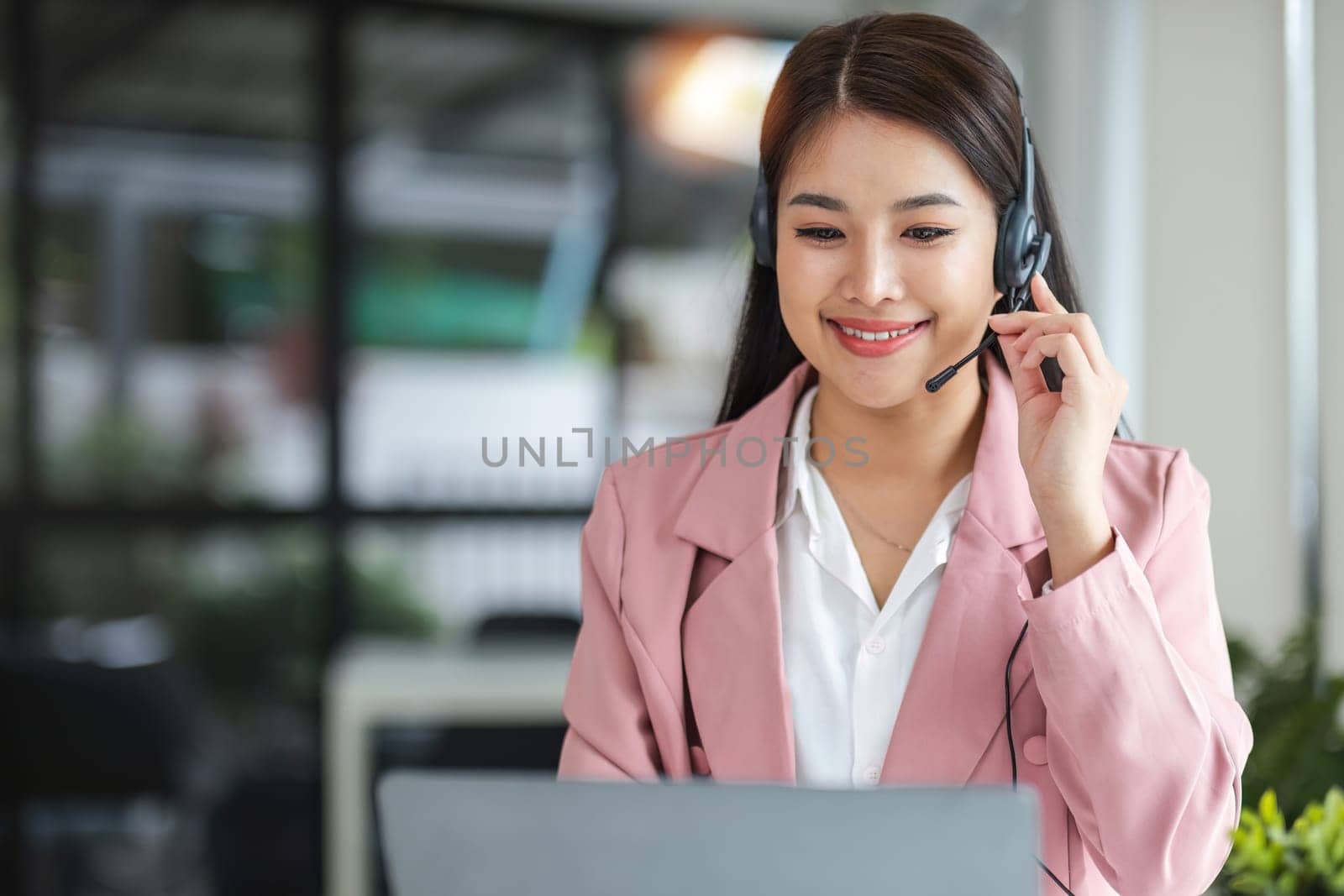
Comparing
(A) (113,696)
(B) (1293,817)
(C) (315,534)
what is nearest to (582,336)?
(C) (315,534)

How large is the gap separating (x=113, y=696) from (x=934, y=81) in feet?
9.18

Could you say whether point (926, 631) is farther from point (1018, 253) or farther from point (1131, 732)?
point (1018, 253)

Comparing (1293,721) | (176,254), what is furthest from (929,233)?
(176,254)

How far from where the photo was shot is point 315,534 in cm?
413

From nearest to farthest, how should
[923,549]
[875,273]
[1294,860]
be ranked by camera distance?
[875,273] → [923,549] → [1294,860]

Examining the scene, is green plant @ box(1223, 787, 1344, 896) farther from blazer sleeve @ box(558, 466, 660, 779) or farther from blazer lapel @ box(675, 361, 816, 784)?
blazer sleeve @ box(558, 466, 660, 779)

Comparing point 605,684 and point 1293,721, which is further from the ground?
point 605,684

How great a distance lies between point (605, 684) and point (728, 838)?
1.66 feet

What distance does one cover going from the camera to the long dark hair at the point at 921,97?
1.15 metres

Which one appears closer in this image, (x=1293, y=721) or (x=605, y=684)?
(x=605, y=684)

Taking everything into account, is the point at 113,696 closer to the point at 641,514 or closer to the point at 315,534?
the point at 315,534

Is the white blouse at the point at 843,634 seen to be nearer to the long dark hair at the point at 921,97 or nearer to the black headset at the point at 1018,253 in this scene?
the black headset at the point at 1018,253

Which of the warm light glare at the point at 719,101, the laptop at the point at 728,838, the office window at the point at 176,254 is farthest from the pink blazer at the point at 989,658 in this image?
the warm light glare at the point at 719,101

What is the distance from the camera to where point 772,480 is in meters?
1.30
